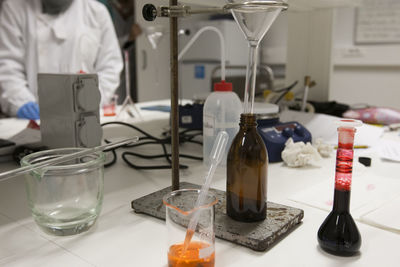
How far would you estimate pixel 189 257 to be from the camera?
445mm

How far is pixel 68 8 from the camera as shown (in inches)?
91.9

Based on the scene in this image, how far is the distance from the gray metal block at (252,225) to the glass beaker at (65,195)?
94 millimetres

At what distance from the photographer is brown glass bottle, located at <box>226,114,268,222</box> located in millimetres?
549

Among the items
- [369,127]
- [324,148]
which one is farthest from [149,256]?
[369,127]

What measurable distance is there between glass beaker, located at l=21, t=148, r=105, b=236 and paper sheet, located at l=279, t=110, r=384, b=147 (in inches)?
30.6

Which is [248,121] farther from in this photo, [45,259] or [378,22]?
[378,22]

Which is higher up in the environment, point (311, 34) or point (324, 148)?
point (311, 34)

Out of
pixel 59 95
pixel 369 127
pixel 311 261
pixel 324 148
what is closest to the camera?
pixel 311 261

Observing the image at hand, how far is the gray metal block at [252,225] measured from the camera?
51 cm

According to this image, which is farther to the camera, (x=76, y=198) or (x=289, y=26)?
(x=289, y=26)

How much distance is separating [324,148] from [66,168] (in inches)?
29.1

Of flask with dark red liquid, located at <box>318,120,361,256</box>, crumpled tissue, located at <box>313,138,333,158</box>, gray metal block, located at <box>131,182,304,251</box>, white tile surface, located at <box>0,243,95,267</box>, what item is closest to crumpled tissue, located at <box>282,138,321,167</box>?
crumpled tissue, located at <box>313,138,333,158</box>

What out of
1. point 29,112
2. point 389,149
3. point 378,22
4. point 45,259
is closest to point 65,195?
point 45,259

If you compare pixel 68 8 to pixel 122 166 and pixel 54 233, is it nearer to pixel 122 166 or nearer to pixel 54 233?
pixel 122 166
